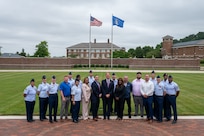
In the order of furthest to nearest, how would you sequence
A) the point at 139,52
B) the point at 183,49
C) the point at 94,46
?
1. the point at 139,52
2. the point at 94,46
3. the point at 183,49

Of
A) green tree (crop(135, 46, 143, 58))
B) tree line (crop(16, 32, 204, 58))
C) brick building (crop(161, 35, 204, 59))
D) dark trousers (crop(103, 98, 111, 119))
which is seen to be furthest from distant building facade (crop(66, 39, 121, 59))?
dark trousers (crop(103, 98, 111, 119))

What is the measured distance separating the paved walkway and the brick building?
80.9 m

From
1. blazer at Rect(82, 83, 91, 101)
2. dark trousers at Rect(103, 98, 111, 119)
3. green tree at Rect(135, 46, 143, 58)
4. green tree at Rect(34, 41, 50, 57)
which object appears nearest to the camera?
blazer at Rect(82, 83, 91, 101)

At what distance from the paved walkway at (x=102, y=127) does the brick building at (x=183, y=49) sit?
80.9 metres

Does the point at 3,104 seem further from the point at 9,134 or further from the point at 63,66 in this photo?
the point at 63,66

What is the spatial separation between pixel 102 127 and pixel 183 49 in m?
92.9

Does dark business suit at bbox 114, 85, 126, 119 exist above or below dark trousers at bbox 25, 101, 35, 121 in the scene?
above

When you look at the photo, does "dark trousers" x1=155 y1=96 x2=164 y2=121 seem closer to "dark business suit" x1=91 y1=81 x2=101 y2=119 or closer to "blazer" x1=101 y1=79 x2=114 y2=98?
"blazer" x1=101 y1=79 x2=114 y2=98

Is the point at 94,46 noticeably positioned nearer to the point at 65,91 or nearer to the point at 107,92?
the point at 107,92

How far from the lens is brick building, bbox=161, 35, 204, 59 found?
279ft

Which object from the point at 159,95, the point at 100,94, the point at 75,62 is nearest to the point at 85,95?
the point at 100,94

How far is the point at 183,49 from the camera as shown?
9406 cm

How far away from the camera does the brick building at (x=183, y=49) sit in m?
85.1

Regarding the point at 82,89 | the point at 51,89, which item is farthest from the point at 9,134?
the point at 82,89
